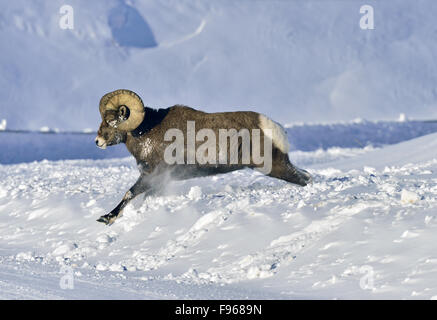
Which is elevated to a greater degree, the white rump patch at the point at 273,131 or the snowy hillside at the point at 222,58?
the snowy hillside at the point at 222,58

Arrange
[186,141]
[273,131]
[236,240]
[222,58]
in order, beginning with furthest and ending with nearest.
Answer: [222,58] < [186,141] < [273,131] < [236,240]

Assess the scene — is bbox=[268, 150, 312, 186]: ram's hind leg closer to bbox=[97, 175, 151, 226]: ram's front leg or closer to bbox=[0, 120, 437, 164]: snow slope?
bbox=[97, 175, 151, 226]: ram's front leg

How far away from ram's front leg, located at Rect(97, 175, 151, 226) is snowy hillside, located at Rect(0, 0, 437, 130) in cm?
2400

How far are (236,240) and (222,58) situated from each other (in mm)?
30753

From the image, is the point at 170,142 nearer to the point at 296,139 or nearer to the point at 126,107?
the point at 126,107

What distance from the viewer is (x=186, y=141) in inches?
396

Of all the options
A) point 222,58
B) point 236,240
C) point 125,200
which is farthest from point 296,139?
point 236,240

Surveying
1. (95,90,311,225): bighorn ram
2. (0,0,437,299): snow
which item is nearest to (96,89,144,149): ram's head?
(95,90,311,225): bighorn ram

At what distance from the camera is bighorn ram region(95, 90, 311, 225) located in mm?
9891

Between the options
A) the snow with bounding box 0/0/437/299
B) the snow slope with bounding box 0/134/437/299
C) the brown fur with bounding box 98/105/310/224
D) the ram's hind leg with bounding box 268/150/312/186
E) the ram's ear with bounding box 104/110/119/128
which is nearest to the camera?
the snow slope with bounding box 0/134/437/299

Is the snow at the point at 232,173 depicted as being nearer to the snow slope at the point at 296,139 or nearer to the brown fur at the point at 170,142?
the snow slope at the point at 296,139

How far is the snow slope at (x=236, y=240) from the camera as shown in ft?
20.8

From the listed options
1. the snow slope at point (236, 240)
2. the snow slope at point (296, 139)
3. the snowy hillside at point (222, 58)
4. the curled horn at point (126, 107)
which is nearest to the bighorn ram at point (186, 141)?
the curled horn at point (126, 107)
